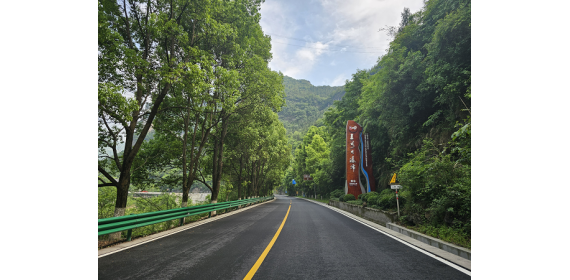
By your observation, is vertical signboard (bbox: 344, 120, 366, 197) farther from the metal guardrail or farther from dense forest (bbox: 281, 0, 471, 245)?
the metal guardrail

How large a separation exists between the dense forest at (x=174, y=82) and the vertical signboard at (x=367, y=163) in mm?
10007

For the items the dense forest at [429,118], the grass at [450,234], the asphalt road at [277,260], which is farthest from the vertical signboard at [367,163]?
the asphalt road at [277,260]

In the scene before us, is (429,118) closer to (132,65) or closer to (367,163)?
(367,163)

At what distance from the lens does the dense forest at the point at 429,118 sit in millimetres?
8016

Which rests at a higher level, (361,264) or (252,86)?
(252,86)

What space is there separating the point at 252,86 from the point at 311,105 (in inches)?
6710

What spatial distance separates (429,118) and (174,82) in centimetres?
1531

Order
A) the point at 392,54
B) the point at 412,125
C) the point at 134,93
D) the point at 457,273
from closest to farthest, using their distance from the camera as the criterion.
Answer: the point at 457,273, the point at 134,93, the point at 412,125, the point at 392,54

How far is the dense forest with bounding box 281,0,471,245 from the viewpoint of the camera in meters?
8.02

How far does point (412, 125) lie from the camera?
20.1 m

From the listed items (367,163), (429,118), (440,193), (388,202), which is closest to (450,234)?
(440,193)

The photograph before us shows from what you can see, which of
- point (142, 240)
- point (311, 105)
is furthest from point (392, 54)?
point (311, 105)

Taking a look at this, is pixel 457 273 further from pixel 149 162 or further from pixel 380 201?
pixel 149 162

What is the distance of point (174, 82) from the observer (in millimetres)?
9336
